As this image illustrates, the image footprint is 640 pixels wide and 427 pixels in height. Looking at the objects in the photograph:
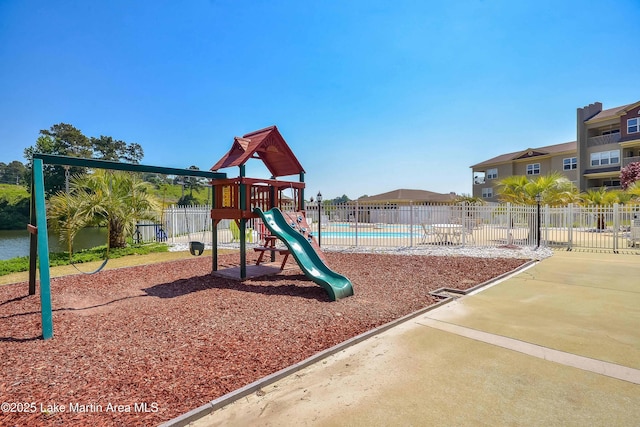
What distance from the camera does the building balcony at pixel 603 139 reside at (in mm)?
32344

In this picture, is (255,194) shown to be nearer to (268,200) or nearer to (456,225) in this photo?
(268,200)

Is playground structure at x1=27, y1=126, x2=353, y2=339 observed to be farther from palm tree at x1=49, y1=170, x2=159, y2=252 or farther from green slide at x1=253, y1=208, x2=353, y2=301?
palm tree at x1=49, y1=170, x2=159, y2=252

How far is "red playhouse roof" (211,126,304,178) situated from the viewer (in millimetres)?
8273

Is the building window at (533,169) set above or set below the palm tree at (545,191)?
above

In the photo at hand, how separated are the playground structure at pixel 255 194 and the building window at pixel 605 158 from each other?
3792 centimetres

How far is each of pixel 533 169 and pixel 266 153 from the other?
4041cm

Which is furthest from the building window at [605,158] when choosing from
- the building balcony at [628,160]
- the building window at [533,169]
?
the building window at [533,169]

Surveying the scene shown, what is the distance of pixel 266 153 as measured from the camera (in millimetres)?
9430

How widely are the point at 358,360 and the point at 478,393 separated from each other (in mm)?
1239

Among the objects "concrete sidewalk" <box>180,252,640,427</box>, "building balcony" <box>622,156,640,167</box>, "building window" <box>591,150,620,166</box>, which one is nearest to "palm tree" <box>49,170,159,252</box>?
"concrete sidewalk" <box>180,252,640,427</box>

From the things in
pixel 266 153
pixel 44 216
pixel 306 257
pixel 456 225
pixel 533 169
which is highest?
pixel 533 169

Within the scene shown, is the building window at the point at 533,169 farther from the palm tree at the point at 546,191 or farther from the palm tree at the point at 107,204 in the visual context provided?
the palm tree at the point at 107,204

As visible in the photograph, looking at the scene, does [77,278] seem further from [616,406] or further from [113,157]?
[113,157]

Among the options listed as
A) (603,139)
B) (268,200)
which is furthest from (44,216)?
(603,139)
